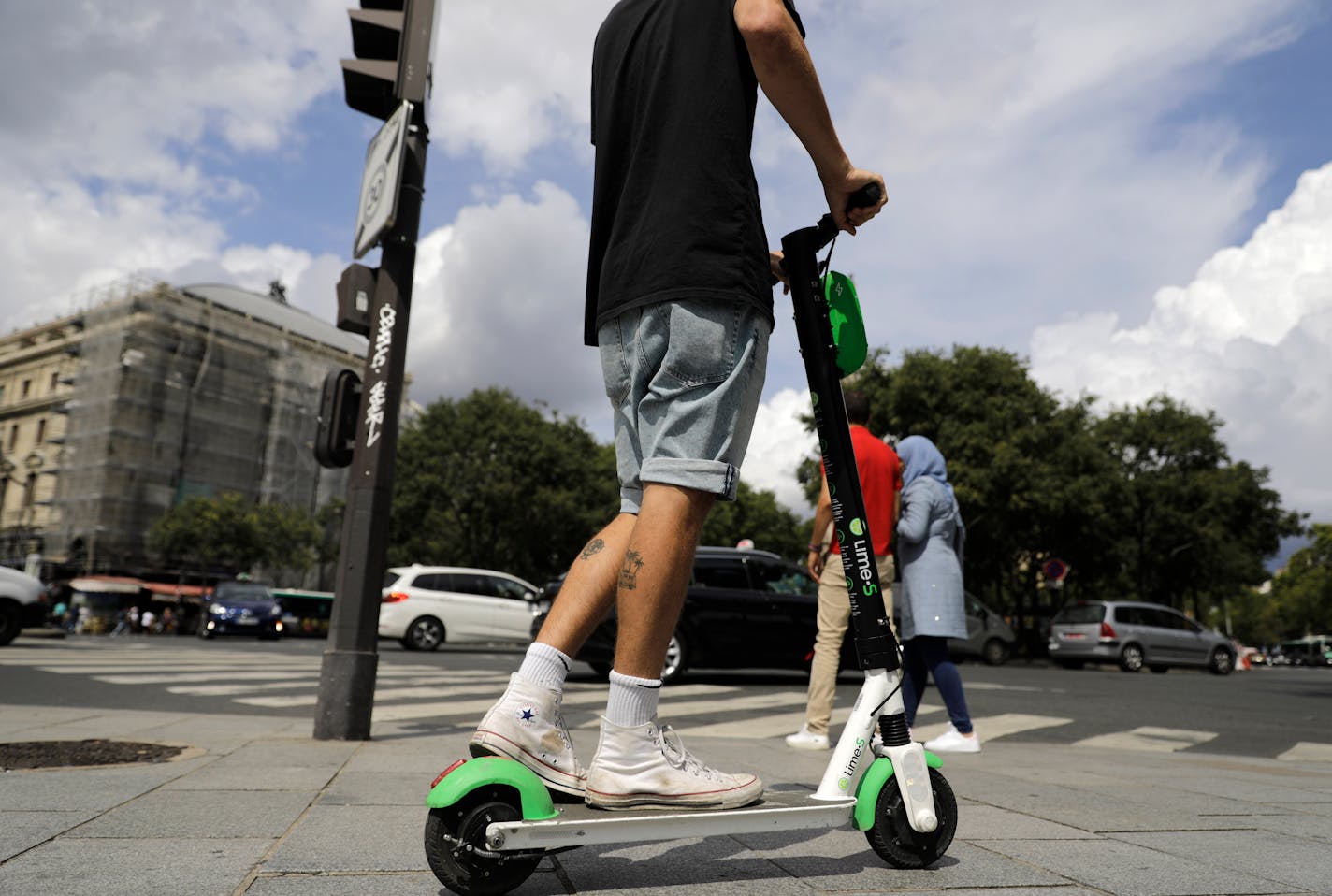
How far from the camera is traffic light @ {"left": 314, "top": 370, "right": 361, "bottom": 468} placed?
5.23 meters

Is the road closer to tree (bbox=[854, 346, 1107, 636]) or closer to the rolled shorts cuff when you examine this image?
the rolled shorts cuff

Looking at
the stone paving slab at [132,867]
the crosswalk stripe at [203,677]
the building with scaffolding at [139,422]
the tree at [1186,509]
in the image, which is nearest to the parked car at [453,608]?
the crosswalk stripe at [203,677]

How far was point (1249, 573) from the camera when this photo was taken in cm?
4053

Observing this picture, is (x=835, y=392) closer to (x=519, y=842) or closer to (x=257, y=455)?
(x=519, y=842)

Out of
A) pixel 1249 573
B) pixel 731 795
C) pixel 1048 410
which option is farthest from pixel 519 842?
pixel 1249 573

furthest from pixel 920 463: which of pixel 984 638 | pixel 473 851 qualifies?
pixel 984 638

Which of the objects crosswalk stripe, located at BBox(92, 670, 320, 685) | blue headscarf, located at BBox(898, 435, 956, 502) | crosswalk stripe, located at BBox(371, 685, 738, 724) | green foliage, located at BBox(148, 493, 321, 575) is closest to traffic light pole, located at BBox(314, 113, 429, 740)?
crosswalk stripe, located at BBox(371, 685, 738, 724)

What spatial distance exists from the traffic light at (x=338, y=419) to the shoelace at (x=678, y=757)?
358 centimetres

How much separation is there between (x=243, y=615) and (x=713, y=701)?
68.6 ft

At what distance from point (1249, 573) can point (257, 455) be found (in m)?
49.3

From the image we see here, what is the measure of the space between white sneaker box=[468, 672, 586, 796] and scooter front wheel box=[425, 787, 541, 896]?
4.0 inches

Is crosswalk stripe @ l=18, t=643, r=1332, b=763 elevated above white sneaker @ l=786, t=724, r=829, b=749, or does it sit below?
below

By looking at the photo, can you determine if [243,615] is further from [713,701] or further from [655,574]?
[655,574]

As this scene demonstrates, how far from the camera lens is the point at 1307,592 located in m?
84.8
